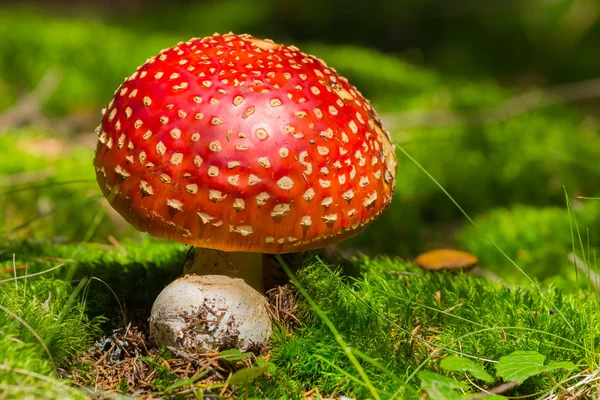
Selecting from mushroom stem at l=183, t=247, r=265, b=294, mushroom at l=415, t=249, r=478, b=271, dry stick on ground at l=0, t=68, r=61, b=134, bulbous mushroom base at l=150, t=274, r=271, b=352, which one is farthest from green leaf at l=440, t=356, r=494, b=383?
dry stick on ground at l=0, t=68, r=61, b=134

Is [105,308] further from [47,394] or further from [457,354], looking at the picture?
[457,354]

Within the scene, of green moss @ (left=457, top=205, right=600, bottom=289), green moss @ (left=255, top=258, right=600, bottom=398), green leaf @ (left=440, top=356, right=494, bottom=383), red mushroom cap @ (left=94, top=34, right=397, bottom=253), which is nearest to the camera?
green leaf @ (left=440, top=356, right=494, bottom=383)

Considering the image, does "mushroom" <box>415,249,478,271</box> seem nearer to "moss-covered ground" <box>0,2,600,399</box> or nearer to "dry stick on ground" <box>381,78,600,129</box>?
"moss-covered ground" <box>0,2,600,399</box>

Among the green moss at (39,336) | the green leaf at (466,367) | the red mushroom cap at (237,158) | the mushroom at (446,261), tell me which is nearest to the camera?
the green moss at (39,336)

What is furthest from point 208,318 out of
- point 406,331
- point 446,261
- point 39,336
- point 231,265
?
point 446,261

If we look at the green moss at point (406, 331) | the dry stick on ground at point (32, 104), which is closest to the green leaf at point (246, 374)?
the green moss at point (406, 331)

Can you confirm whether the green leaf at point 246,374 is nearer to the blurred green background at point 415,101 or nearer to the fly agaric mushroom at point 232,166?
the fly agaric mushroom at point 232,166
